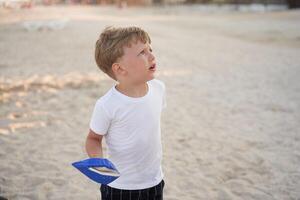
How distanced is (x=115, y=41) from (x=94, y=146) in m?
0.54

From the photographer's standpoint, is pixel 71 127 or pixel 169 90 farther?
pixel 169 90

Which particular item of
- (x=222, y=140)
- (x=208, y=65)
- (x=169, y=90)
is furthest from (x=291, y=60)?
(x=222, y=140)

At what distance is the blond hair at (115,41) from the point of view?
1893mm

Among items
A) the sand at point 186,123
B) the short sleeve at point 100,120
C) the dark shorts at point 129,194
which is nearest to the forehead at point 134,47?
the short sleeve at point 100,120

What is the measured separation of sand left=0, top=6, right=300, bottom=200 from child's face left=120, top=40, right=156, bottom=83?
1704 millimetres

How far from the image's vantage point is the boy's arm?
6.29 ft

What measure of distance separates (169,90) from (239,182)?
12.9 feet

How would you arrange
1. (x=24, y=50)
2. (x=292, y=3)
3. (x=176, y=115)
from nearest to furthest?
(x=176, y=115), (x=24, y=50), (x=292, y=3)

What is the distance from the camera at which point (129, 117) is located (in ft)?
6.30

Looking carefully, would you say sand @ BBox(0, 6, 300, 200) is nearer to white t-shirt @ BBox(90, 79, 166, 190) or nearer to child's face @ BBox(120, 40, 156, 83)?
white t-shirt @ BBox(90, 79, 166, 190)

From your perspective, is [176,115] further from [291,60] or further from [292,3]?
[292,3]

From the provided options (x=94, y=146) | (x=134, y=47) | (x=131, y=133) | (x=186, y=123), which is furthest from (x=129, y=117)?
(x=186, y=123)

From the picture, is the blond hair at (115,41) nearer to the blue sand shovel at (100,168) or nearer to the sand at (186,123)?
the blue sand shovel at (100,168)

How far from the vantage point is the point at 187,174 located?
3.80 meters
